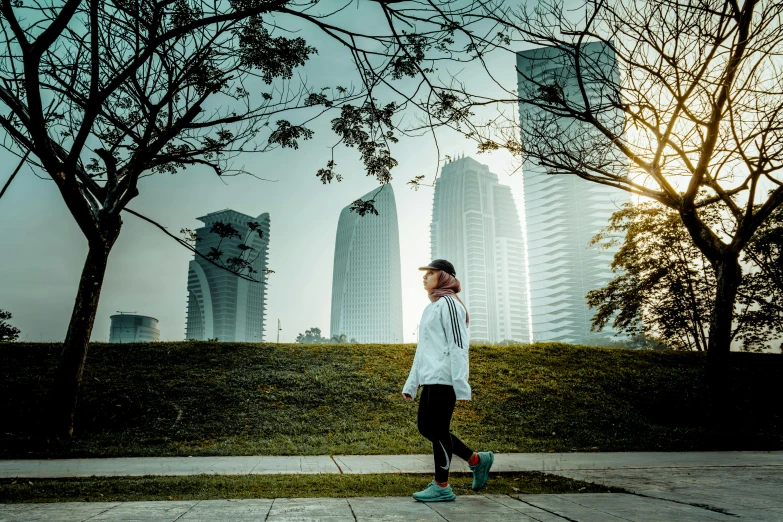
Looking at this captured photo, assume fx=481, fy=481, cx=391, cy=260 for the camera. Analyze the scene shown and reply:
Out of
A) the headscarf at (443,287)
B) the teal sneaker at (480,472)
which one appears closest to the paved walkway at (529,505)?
the teal sneaker at (480,472)

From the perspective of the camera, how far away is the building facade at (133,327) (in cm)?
15395

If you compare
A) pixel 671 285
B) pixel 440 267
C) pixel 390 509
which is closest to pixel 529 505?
pixel 390 509

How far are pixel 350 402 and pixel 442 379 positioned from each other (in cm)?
686

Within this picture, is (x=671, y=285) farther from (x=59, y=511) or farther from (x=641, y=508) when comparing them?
(x=59, y=511)

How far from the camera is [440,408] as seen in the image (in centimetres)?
407

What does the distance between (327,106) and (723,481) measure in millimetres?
6230

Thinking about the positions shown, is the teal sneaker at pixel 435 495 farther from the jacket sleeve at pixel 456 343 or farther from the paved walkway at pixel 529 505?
the jacket sleeve at pixel 456 343

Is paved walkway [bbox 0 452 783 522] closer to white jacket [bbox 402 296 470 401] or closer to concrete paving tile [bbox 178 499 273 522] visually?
concrete paving tile [bbox 178 499 273 522]

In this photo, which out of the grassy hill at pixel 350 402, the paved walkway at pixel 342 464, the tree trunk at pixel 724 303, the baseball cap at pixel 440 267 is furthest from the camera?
the tree trunk at pixel 724 303

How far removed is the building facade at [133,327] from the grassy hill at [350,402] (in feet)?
505

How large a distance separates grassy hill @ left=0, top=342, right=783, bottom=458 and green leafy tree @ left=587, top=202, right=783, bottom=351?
6245 millimetres

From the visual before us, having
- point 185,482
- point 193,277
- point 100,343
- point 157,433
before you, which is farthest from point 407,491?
point 193,277

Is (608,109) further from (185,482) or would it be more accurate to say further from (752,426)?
(185,482)

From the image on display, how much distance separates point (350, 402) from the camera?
10469 mm
